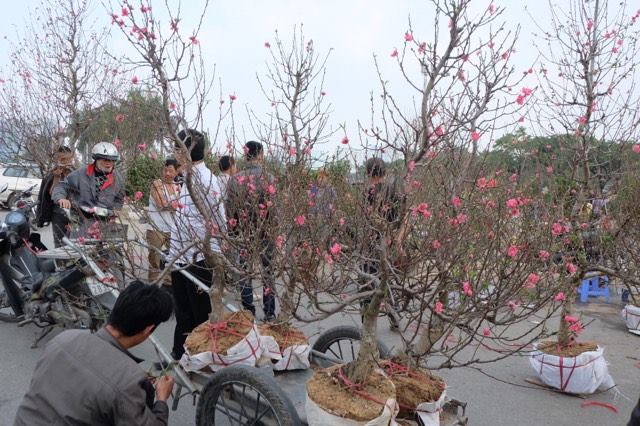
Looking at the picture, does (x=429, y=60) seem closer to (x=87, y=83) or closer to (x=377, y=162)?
(x=377, y=162)

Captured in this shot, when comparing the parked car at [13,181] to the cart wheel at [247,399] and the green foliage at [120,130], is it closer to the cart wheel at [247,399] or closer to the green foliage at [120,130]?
the green foliage at [120,130]

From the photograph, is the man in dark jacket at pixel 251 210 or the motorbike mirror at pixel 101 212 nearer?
the man in dark jacket at pixel 251 210

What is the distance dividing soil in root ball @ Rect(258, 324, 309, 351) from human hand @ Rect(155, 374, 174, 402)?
33.4 inches

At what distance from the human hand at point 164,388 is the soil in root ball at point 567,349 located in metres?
2.98

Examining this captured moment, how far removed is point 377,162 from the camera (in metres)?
3.23

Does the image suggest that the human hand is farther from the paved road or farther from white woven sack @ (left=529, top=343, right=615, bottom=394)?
white woven sack @ (left=529, top=343, right=615, bottom=394)

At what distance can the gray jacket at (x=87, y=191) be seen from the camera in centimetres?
520

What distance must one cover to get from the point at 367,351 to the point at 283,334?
3.07 feet

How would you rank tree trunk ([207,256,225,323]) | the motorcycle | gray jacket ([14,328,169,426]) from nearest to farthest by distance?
1. gray jacket ([14,328,169,426])
2. tree trunk ([207,256,225,323])
3. the motorcycle

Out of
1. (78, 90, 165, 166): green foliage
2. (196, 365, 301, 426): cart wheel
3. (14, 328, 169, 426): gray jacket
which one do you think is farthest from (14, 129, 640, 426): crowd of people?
(78, 90, 165, 166): green foliage

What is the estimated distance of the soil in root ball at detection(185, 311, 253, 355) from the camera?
296 cm

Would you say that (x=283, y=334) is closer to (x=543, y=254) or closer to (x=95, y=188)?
(x=543, y=254)

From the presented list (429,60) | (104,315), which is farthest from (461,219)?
(104,315)

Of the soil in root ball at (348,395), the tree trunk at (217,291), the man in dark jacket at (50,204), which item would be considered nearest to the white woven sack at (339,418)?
the soil in root ball at (348,395)
